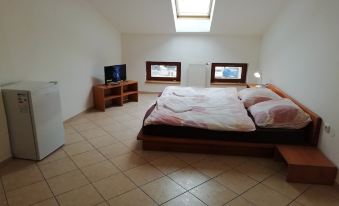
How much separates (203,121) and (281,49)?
2.34 m

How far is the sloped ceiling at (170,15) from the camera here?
439cm

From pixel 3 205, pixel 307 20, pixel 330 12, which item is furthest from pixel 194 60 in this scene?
pixel 3 205

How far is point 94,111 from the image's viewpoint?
4.61 metres

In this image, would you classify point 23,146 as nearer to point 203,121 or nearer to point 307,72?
point 203,121

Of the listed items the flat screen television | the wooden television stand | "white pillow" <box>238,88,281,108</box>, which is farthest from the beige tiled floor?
the flat screen television

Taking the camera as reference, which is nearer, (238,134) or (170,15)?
(238,134)

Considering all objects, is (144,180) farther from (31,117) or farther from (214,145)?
(31,117)

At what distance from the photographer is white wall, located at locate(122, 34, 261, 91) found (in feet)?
18.6

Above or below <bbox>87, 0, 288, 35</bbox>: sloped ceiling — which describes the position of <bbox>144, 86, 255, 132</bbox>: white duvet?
below

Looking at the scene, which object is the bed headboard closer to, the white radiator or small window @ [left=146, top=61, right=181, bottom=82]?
the white radiator

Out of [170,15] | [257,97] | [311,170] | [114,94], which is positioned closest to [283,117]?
[311,170]

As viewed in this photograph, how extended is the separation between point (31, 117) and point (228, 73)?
4657 millimetres

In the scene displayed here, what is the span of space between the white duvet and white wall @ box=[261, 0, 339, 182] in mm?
792

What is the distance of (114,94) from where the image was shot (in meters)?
5.07
